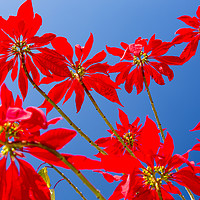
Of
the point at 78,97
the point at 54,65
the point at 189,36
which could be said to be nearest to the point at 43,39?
the point at 54,65

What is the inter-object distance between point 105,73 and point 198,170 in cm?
52

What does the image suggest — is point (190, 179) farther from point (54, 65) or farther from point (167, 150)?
point (54, 65)

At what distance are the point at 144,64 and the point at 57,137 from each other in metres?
0.85

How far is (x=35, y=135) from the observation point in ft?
1.74

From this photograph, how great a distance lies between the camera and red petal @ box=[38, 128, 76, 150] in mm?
481

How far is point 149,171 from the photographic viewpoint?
684 mm

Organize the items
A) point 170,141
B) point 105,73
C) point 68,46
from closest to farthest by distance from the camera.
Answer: point 170,141 → point 68,46 → point 105,73

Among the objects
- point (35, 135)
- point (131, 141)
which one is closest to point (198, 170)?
point (35, 135)

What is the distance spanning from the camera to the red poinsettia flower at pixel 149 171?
0.56 m

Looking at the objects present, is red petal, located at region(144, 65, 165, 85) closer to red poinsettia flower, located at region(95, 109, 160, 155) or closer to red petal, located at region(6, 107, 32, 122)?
red poinsettia flower, located at region(95, 109, 160, 155)

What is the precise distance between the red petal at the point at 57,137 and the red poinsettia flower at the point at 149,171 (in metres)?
0.09

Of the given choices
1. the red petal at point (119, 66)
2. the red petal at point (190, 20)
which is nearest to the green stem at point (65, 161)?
the red petal at point (119, 66)

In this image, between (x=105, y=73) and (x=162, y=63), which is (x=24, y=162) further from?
(x=162, y=63)

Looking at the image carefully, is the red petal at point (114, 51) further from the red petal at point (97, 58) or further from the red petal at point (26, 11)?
the red petal at point (26, 11)
